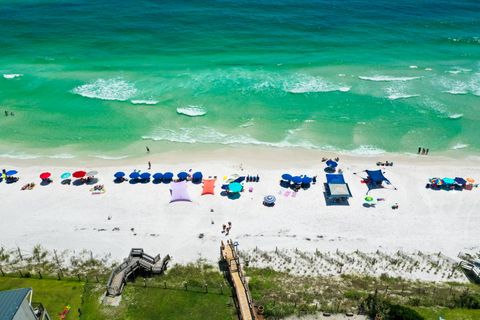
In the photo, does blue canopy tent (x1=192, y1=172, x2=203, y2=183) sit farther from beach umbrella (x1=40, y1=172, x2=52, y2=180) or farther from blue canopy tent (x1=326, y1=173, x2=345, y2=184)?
beach umbrella (x1=40, y1=172, x2=52, y2=180)

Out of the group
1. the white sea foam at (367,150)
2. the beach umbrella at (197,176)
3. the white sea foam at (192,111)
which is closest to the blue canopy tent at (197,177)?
the beach umbrella at (197,176)

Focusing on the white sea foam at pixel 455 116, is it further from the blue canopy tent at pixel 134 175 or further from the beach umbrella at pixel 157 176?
the blue canopy tent at pixel 134 175

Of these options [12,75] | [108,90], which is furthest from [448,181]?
[12,75]

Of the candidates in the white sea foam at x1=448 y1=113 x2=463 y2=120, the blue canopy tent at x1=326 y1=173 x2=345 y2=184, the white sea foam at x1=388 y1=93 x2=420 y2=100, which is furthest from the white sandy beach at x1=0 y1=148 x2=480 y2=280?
the white sea foam at x1=388 y1=93 x2=420 y2=100

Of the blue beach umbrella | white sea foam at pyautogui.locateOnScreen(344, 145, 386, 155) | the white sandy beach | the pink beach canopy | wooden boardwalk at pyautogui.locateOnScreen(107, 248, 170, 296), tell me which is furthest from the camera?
white sea foam at pyautogui.locateOnScreen(344, 145, 386, 155)

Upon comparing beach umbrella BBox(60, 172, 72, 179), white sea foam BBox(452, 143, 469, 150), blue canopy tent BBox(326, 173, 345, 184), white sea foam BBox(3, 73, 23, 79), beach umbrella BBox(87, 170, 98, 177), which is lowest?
beach umbrella BBox(60, 172, 72, 179)

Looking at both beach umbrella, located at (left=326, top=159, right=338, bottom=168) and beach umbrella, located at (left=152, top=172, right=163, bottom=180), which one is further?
beach umbrella, located at (left=326, top=159, right=338, bottom=168)

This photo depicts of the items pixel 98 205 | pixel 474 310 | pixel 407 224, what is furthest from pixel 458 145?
pixel 98 205
